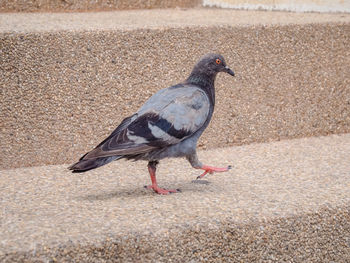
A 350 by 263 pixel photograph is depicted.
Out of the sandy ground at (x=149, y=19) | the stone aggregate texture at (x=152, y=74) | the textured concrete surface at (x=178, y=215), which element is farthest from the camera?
the sandy ground at (x=149, y=19)

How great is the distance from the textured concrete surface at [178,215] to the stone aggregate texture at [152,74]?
0.35 metres

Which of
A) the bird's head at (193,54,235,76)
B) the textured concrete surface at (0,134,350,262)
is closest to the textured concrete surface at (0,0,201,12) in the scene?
the textured concrete surface at (0,134,350,262)

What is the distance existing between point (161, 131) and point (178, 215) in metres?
0.43

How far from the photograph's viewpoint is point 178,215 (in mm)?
2691

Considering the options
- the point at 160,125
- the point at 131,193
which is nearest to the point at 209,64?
the point at 160,125

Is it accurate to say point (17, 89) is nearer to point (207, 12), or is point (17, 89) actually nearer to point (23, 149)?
point (23, 149)

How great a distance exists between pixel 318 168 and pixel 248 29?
51.0 inches

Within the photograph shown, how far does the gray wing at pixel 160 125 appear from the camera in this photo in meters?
2.72

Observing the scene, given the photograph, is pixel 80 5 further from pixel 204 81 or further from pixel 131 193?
pixel 131 193

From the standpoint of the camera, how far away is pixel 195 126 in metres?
2.83

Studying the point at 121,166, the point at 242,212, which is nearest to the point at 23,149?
the point at 121,166

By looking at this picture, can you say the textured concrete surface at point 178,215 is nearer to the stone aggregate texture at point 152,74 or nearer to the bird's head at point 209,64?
the stone aggregate texture at point 152,74

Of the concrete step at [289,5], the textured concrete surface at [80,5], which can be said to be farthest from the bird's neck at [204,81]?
the concrete step at [289,5]

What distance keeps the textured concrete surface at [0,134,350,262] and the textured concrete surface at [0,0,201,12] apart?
178cm
